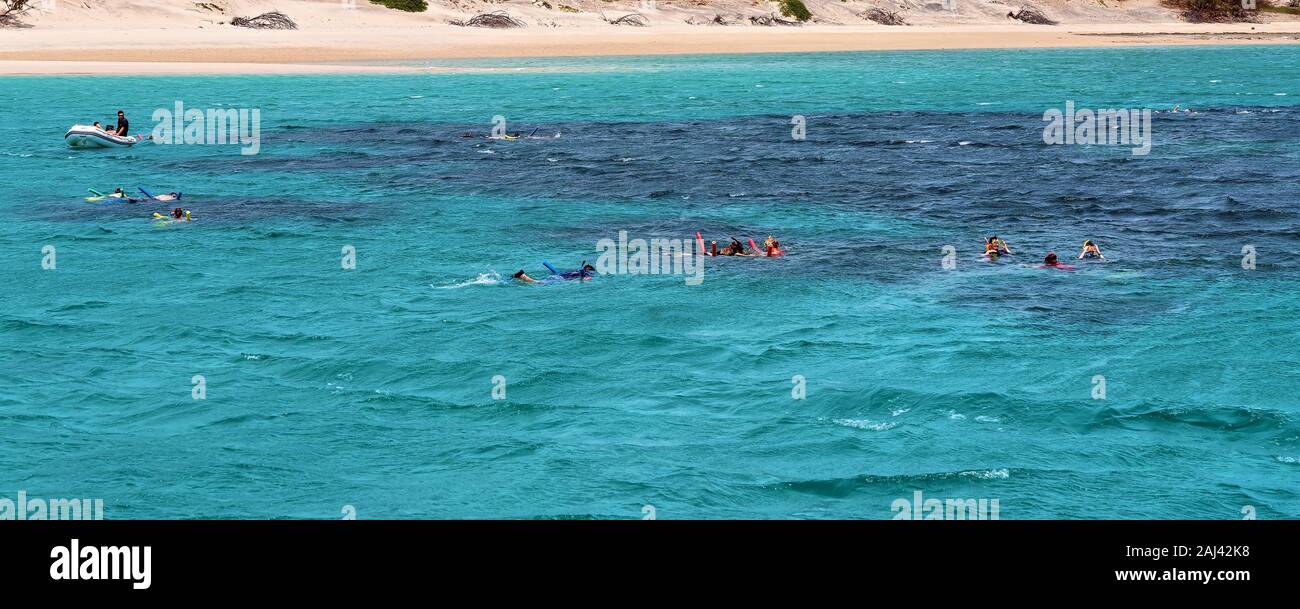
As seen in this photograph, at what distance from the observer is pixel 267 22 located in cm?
12188

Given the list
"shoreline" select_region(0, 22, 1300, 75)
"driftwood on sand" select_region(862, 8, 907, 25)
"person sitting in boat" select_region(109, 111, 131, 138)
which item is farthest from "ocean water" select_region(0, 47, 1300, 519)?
"driftwood on sand" select_region(862, 8, 907, 25)

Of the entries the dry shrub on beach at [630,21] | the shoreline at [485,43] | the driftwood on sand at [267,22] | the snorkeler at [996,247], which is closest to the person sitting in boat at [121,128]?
the shoreline at [485,43]

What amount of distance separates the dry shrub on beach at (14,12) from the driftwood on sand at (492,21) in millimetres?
38446

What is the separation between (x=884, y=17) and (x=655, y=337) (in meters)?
128

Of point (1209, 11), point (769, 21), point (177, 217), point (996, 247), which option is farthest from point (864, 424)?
point (1209, 11)

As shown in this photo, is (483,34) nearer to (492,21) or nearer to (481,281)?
(492,21)

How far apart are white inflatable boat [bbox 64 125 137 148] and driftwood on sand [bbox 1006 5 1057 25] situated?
117334mm

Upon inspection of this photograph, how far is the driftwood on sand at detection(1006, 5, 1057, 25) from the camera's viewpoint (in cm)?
15612

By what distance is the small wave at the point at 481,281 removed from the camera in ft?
115

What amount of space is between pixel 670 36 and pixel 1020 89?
48.4 meters

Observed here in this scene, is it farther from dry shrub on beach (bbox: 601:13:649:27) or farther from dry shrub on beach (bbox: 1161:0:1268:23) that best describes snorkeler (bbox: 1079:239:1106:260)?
dry shrub on beach (bbox: 1161:0:1268:23)

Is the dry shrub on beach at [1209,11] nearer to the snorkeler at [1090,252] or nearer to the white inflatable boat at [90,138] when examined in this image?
the white inflatable boat at [90,138]
